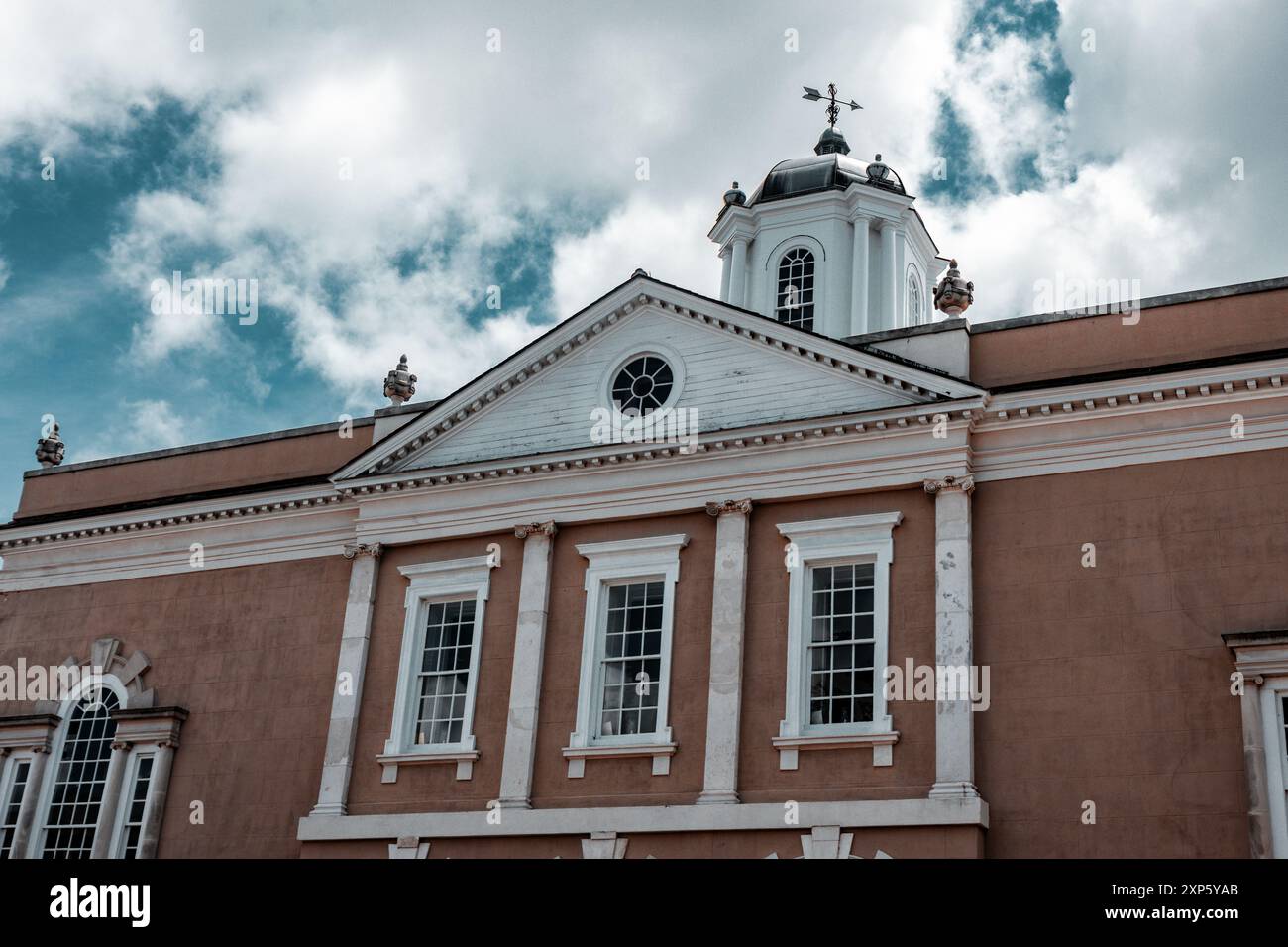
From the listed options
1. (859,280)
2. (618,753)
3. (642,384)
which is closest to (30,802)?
(618,753)

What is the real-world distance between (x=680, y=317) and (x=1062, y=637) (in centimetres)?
758

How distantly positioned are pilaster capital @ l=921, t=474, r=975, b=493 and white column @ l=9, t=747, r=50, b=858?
1518 cm

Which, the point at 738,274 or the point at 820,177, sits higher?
the point at 820,177

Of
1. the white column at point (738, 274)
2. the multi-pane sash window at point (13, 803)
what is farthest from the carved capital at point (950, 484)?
the multi-pane sash window at point (13, 803)

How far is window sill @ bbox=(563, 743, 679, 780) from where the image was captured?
20.3 metres

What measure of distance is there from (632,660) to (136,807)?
8772 mm

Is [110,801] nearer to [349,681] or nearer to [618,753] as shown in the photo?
[349,681]

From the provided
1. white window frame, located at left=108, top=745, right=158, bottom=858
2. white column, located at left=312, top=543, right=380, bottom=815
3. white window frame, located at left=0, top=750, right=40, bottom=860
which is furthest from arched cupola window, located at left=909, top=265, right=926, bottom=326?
white window frame, located at left=0, top=750, right=40, bottom=860

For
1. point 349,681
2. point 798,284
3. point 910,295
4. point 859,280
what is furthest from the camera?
point 910,295

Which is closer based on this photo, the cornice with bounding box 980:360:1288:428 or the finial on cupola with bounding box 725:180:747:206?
the cornice with bounding box 980:360:1288:428

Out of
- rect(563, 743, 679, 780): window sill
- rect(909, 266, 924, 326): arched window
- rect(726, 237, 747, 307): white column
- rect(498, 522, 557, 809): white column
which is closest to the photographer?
rect(563, 743, 679, 780): window sill

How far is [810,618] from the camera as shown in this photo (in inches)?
805

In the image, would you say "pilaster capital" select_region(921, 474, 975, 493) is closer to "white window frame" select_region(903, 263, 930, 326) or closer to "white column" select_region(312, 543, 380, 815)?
"white column" select_region(312, 543, 380, 815)
